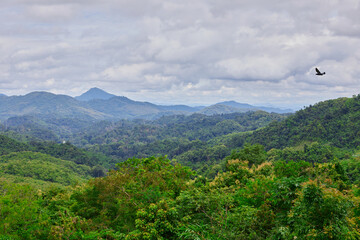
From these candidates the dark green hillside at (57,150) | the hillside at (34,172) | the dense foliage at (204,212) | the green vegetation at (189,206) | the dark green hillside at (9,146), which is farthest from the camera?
the dark green hillside at (57,150)

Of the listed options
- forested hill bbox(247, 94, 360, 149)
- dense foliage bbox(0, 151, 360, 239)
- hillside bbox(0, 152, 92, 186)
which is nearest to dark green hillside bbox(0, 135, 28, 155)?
hillside bbox(0, 152, 92, 186)

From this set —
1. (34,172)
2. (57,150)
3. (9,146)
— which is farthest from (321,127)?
(9,146)

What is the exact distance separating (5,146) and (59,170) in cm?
5383

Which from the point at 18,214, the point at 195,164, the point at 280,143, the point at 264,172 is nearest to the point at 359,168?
the point at 264,172

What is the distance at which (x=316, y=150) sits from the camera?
92.8 m

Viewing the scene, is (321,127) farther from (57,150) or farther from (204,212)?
(57,150)

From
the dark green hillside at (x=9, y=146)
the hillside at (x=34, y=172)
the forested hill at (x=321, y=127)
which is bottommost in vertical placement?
the hillside at (x=34, y=172)

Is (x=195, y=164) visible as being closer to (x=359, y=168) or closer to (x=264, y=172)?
(x=359, y=168)

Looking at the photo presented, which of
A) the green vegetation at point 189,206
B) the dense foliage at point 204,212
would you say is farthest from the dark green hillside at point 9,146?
the dense foliage at point 204,212

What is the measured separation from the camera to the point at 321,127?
405 ft

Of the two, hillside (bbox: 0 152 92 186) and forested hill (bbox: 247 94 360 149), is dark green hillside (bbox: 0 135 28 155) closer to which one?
hillside (bbox: 0 152 92 186)

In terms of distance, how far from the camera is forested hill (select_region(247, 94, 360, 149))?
110m

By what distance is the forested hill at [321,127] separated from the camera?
110375 mm

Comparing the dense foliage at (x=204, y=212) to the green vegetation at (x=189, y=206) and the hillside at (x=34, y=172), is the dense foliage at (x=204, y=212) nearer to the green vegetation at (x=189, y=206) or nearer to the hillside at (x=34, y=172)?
the green vegetation at (x=189, y=206)
